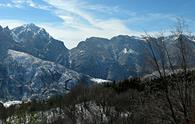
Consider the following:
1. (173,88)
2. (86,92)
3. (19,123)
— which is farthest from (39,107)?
(173,88)

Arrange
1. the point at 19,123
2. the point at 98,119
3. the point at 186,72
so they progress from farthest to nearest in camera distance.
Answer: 1. the point at 19,123
2. the point at 98,119
3. the point at 186,72

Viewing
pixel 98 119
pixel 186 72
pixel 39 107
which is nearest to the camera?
pixel 186 72

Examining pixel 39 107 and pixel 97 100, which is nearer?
pixel 97 100

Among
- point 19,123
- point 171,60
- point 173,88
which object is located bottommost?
point 19,123

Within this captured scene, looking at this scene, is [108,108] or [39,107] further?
[39,107]

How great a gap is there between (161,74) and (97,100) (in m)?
109

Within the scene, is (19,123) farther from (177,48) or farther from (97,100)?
(177,48)

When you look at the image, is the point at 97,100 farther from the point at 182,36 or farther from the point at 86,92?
the point at 182,36

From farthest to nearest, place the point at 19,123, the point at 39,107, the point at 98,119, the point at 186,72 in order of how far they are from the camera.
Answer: the point at 39,107, the point at 19,123, the point at 98,119, the point at 186,72

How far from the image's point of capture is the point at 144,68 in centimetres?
2609

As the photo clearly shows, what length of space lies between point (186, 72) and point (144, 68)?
270 centimetres

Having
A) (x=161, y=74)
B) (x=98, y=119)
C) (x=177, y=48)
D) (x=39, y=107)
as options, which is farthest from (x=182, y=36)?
(x=39, y=107)

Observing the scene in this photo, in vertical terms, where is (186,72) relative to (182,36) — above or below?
below

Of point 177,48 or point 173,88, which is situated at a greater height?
point 177,48
